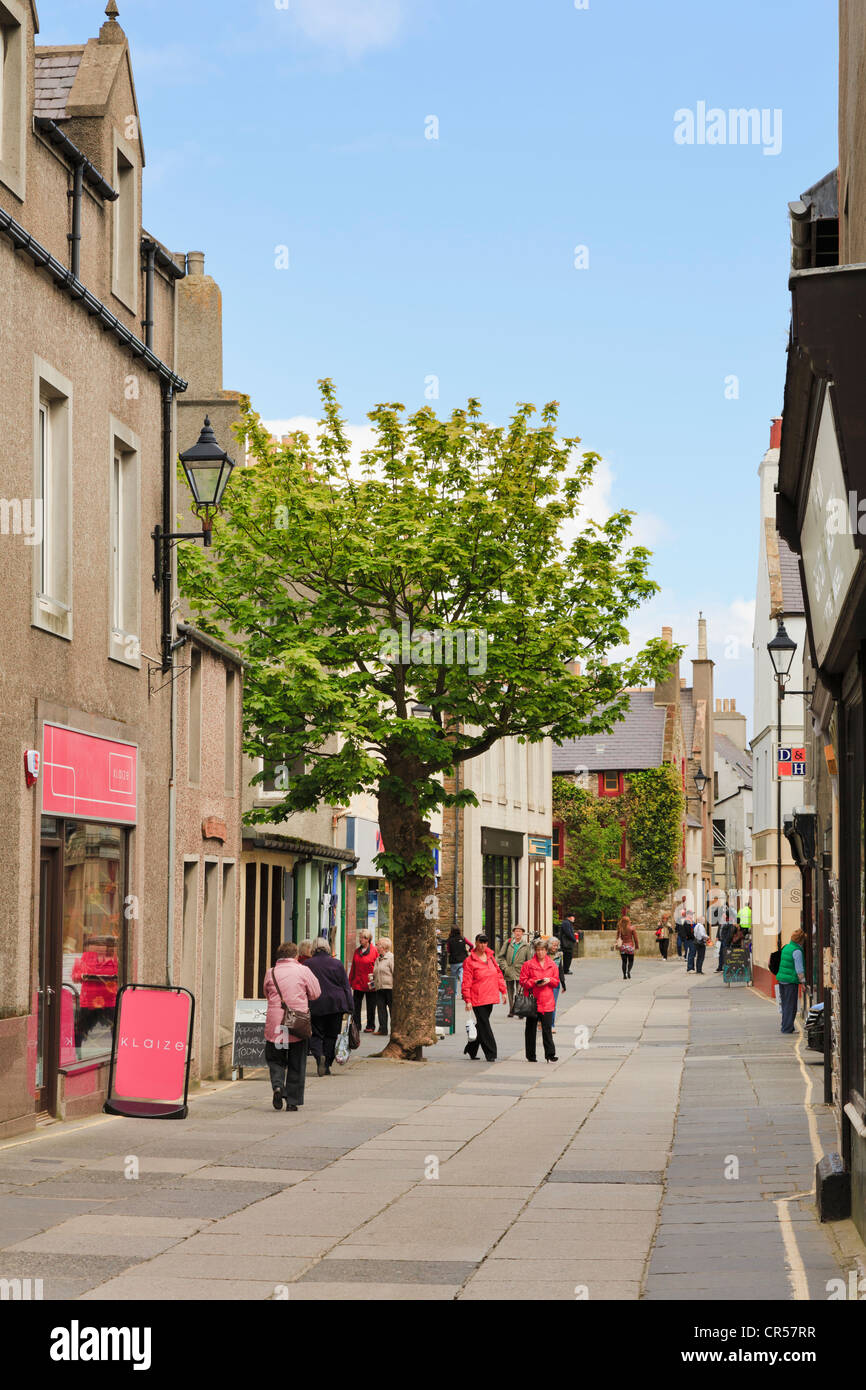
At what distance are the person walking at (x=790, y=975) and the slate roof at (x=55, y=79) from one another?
50.9ft

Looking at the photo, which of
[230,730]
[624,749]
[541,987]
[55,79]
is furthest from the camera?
[624,749]

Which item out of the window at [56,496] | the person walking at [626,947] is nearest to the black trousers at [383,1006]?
the window at [56,496]

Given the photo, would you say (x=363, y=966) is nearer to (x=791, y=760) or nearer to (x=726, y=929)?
(x=791, y=760)

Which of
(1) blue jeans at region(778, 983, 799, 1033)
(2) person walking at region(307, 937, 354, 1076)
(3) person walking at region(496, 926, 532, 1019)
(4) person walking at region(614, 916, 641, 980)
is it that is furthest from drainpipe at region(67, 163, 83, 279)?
(4) person walking at region(614, 916, 641, 980)

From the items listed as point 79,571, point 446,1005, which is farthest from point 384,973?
point 79,571

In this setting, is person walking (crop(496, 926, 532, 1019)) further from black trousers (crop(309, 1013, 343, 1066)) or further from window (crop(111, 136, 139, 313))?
window (crop(111, 136, 139, 313))

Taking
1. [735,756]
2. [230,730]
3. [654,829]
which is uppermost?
[735,756]

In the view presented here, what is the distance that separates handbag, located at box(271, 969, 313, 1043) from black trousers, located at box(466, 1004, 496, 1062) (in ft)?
22.6

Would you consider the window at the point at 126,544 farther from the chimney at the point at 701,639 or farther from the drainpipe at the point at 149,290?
the chimney at the point at 701,639

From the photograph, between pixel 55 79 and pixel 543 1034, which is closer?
pixel 55 79

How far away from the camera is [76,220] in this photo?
15.8m

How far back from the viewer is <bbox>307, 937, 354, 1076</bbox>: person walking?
68.2 feet

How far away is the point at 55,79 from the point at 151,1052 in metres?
9.54

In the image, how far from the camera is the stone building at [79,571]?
14.1 m
